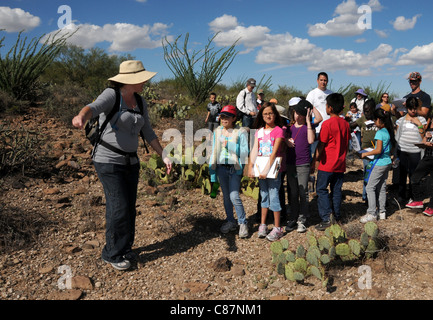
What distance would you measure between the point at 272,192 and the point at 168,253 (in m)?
1.31

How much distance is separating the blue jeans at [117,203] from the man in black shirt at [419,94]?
13.8 feet

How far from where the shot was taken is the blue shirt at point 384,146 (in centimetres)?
435

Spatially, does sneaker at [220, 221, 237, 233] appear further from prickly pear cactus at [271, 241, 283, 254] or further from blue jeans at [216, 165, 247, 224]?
prickly pear cactus at [271, 241, 283, 254]

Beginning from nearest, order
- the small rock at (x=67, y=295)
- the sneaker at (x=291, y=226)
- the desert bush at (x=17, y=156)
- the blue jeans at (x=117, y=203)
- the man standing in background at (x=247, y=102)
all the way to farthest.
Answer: the small rock at (x=67, y=295)
the blue jeans at (x=117, y=203)
the sneaker at (x=291, y=226)
the desert bush at (x=17, y=156)
the man standing in background at (x=247, y=102)

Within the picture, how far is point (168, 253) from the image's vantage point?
3.83m

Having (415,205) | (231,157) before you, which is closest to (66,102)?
(231,157)

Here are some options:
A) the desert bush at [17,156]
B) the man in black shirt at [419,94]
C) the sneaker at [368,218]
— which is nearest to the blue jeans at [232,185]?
the sneaker at [368,218]

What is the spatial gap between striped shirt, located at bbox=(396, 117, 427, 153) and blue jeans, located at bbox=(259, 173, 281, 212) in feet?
7.16

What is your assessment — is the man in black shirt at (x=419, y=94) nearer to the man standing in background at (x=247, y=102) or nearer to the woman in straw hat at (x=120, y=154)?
the man standing in background at (x=247, y=102)

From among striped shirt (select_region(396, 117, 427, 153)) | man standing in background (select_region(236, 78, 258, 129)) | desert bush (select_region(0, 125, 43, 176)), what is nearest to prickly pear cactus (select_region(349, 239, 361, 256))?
striped shirt (select_region(396, 117, 427, 153))

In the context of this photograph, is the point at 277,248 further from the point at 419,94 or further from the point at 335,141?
the point at 419,94

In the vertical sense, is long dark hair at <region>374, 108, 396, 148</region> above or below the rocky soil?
above

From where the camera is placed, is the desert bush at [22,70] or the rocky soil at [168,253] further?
the desert bush at [22,70]

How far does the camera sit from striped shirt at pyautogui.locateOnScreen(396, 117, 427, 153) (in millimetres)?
4969
